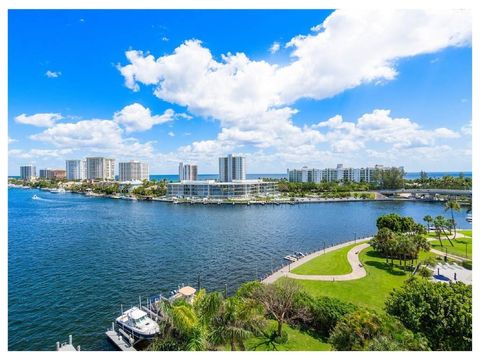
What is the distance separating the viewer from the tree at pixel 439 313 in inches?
452

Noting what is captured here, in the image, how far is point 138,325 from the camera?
671 inches

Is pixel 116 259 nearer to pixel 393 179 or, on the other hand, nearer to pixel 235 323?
pixel 235 323

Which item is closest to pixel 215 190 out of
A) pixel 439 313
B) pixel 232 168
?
pixel 232 168

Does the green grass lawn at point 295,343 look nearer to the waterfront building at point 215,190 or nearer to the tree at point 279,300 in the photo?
the tree at point 279,300

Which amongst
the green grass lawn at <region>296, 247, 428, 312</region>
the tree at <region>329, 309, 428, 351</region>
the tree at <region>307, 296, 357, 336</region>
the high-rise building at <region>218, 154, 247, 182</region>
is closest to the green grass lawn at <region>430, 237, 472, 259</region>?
the green grass lawn at <region>296, 247, 428, 312</region>

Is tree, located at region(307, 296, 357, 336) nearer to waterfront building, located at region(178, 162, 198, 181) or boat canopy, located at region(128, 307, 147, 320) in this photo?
boat canopy, located at region(128, 307, 147, 320)

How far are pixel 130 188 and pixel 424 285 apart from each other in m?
123

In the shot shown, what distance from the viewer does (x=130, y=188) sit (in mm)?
121875

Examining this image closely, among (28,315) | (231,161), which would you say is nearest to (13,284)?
(28,315)

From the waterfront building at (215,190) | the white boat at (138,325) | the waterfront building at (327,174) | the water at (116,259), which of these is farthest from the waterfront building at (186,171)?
the white boat at (138,325)

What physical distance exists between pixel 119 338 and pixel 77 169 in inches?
8332

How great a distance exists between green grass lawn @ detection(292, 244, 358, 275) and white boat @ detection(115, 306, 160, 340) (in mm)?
12618

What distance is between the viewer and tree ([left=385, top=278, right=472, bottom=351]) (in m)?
11.5
